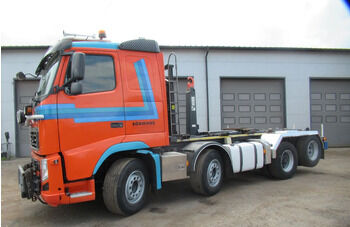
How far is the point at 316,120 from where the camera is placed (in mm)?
14781

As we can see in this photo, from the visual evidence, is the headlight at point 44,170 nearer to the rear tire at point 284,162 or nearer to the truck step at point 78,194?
the truck step at point 78,194

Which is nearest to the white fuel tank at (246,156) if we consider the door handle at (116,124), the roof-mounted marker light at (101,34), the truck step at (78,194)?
the door handle at (116,124)

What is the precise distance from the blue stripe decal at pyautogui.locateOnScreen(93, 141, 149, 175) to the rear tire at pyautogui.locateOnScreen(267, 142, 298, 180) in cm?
408

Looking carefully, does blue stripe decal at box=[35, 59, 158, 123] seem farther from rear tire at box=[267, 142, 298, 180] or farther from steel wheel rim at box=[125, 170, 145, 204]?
rear tire at box=[267, 142, 298, 180]

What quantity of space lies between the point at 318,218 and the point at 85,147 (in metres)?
3.99

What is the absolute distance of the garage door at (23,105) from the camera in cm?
1282

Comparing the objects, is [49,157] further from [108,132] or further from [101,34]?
[101,34]

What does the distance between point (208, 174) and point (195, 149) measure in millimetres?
622

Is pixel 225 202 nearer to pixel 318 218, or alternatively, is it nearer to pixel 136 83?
pixel 318 218

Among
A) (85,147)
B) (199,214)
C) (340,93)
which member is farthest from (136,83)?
(340,93)

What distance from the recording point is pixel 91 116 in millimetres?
4551

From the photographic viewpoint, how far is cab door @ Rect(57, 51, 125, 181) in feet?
14.2

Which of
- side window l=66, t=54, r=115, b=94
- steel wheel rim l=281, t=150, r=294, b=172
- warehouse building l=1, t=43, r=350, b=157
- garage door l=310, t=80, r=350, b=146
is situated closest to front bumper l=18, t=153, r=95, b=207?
side window l=66, t=54, r=115, b=94

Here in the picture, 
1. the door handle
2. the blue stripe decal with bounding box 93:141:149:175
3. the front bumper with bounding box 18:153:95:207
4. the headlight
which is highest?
the door handle
